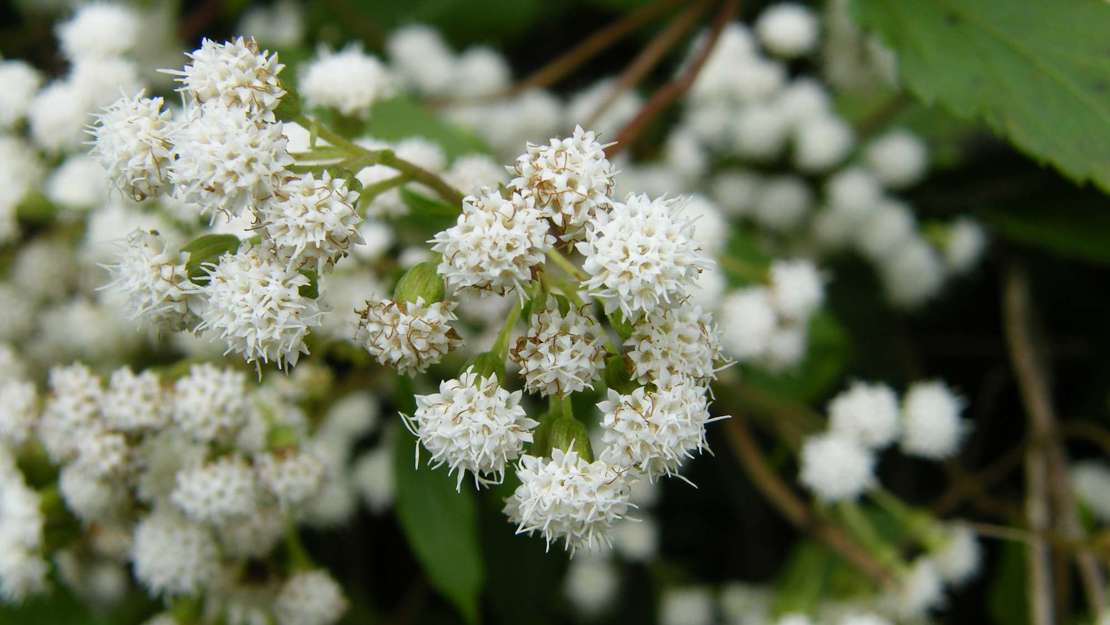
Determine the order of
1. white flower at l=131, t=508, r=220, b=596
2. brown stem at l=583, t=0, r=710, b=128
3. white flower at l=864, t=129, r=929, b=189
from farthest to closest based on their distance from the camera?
1. white flower at l=864, t=129, r=929, b=189
2. brown stem at l=583, t=0, r=710, b=128
3. white flower at l=131, t=508, r=220, b=596

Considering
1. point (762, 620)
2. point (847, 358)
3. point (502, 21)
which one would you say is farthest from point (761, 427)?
point (502, 21)

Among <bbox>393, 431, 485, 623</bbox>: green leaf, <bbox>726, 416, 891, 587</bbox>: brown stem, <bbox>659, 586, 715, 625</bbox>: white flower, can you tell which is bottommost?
<bbox>659, 586, 715, 625</bbox>: white flower

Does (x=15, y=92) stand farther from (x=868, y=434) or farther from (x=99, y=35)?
(x=868, y=434)

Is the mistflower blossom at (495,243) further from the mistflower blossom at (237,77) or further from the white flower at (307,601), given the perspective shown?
the white flower at (307,601)

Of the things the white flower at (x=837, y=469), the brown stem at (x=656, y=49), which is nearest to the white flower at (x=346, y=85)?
the brown stem at (x=656, y=49)

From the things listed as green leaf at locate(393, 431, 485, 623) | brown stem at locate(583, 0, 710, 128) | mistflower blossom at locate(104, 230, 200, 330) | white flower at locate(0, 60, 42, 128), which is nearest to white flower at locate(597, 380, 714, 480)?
mistflower blossom at locate(104, 230, 200, 330)

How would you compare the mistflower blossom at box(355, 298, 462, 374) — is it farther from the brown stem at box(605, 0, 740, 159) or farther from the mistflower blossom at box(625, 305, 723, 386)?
the brown stem at box(605, 0, 740, 159)

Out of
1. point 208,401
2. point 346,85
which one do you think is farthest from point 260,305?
point 346,85
